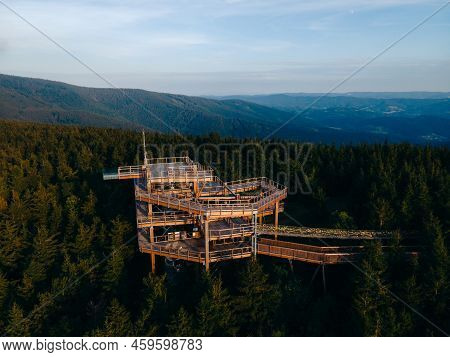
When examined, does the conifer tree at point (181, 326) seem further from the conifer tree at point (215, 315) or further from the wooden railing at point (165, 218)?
the wooden railing at point (165, 218)

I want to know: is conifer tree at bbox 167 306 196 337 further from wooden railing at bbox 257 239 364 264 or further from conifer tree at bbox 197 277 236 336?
wooden railing at bbox 257 239 364 264

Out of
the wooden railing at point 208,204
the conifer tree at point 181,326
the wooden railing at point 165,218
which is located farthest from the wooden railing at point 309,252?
the conifer tree at point 181,326

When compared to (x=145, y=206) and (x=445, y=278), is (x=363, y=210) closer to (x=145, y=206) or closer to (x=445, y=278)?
(x=445, y=278)

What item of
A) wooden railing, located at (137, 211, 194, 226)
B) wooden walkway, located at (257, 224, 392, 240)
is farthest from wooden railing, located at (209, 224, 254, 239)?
wooden railing, located at (137, 211, 194, 226)

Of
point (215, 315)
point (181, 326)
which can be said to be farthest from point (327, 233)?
point (181, 326)

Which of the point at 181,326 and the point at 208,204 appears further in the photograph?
the point at 208,204

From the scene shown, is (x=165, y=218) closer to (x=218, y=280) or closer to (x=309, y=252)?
(x=218, y=280)

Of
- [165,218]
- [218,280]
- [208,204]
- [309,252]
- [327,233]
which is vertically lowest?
[218,280]
